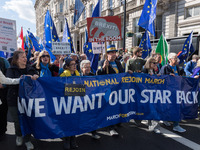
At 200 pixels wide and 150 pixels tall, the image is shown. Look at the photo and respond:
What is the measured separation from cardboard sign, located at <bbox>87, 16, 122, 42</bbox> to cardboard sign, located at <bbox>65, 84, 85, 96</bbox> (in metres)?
1.23

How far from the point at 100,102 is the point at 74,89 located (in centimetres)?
63

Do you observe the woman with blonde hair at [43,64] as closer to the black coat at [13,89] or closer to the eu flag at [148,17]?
the black coat at [13,89]

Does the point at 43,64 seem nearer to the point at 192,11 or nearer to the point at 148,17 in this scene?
the point at 148,17

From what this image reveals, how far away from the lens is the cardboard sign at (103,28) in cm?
404

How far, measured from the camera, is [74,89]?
3381 millimetres

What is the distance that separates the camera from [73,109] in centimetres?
336

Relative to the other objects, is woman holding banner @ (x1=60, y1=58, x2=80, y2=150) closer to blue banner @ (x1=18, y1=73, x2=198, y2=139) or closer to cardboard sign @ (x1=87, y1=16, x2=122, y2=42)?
blue banner @ (x1=18, y1=73, x2=198, y2=139)

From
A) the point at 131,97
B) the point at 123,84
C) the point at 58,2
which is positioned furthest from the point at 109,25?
the point at 58,2

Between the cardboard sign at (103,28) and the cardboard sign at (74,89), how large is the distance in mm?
1230

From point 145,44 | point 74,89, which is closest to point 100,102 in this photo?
point 74,89

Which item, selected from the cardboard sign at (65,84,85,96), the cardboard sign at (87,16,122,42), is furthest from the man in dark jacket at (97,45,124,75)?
the cardboard sign at (65,84,85,96)

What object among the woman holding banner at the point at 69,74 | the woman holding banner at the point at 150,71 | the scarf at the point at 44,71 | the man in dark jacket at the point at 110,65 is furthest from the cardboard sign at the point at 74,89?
the woman holding banner at the point at 150,71

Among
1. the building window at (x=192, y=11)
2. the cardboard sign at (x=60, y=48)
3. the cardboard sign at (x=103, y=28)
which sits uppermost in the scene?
the building window at (x=192, y=11)

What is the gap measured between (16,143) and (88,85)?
1787mm
